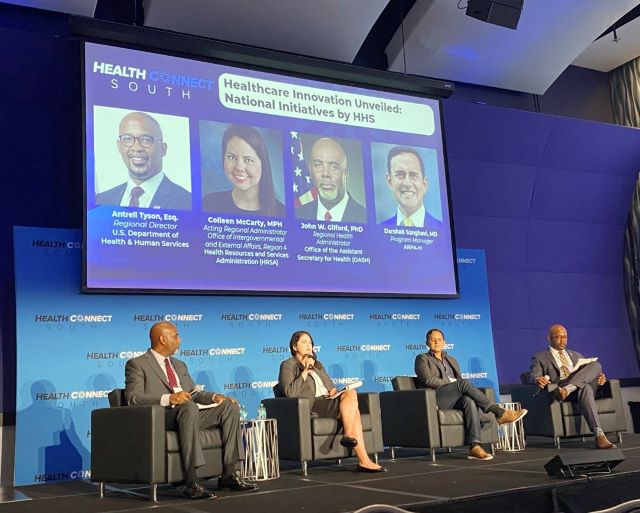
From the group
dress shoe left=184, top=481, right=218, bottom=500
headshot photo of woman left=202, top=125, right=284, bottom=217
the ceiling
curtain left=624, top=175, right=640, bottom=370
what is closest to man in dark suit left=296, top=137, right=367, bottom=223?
headshot photo of woman left=202, top=125, right=284, bottom=217

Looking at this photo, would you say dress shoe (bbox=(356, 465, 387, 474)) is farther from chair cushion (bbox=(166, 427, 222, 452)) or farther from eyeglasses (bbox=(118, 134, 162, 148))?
eyeglasses (bbox=(118, 134, 162, 148))

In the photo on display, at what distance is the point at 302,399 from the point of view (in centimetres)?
442

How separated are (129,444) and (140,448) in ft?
0.31

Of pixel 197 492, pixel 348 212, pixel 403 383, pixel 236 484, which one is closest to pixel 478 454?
pixel 403 383

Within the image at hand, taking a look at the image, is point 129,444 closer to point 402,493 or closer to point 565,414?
point 402,493

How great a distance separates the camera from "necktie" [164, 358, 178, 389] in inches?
161

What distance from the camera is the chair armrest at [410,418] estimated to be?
483 centimetres

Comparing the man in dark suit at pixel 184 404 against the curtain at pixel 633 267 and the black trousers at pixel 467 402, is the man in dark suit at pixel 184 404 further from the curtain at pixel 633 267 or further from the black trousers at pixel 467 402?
the curtain at pixel 633 267

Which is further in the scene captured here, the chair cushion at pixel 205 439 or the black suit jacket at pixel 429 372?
the black suit jacket at pixel 429 372

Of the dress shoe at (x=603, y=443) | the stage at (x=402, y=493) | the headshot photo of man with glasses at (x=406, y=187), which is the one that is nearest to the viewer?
the stage at (x=402, y=493)

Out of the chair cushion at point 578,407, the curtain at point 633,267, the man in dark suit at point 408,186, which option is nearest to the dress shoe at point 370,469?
the chair cushion at point 578,407

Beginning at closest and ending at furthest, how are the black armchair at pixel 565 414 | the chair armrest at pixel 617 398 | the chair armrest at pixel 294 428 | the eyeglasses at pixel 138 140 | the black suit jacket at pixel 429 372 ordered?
the chair armrest at pixel 294 428 < the black suit jacket at pixel 429 372 < the eyeglasses at pixel 138 140 < the black armchair at pixel 565 414 < the chair armrest at pixel 617 398

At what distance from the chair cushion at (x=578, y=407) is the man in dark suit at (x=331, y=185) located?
2.16 meters

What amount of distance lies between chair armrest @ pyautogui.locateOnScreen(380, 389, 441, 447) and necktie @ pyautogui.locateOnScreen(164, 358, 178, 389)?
1700 millimetres
